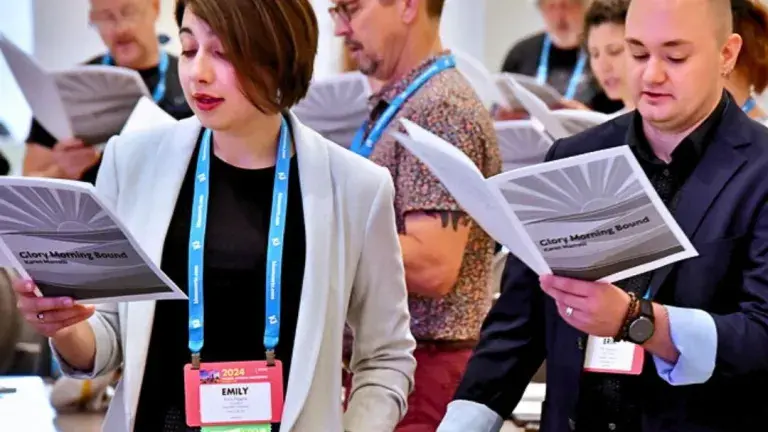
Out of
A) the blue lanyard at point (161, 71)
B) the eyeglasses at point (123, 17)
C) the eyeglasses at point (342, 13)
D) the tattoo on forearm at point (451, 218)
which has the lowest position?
the blue lanyard at point (161, 71)

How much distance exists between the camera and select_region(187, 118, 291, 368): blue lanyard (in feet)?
6.02

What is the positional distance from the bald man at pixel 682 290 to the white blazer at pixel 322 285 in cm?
16

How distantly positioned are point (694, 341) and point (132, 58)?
9.60 feet

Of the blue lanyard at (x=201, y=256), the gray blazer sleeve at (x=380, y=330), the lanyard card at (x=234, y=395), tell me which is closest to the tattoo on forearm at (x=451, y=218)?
the gray blazer sleeve at (x=380, y=330)

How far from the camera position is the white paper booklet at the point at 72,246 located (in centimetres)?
160

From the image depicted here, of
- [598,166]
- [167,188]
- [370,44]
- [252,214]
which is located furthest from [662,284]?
[370,44]

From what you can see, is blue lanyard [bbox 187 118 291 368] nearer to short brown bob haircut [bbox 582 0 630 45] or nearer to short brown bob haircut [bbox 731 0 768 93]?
short brown bob haircut [bbox 731 0 768 93]

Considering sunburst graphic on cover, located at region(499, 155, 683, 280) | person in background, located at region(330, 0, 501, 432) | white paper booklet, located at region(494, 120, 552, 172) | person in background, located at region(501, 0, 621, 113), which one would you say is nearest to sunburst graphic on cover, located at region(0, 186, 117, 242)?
sunburst graphic on cover, located at region(499, 155, 683, 280)

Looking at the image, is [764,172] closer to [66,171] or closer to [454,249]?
[454,249]

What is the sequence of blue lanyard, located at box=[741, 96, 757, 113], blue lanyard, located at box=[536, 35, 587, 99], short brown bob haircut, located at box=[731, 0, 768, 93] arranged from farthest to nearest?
blue lanyard, located at box=[536, 35, 587, 99], blue lanyard, located at box=[741, 96, 757, 113], short brown bob haircut, located at box=[731, 0, 768, 93]

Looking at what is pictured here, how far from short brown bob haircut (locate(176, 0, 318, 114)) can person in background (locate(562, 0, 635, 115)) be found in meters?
1.98

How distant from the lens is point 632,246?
1645mm

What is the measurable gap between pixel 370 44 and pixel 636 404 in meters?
1.16

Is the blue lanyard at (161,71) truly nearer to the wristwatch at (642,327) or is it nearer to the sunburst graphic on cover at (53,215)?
the sunburst graphic on cover at (53,215)
